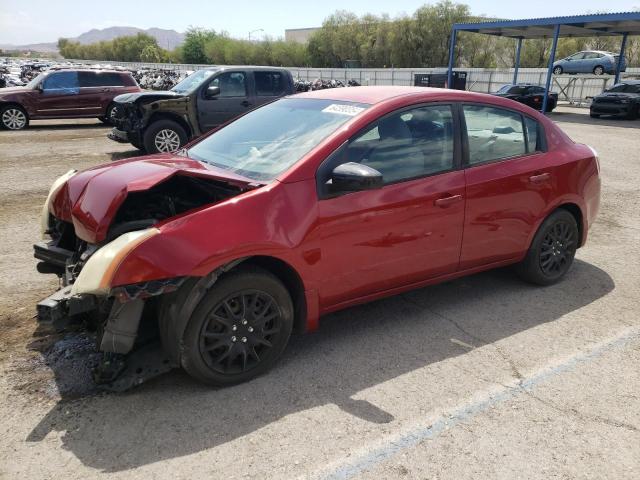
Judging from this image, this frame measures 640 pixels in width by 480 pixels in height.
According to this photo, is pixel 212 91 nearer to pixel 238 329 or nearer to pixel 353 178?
pixel 353 178

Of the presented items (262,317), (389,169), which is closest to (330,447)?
(262,317)

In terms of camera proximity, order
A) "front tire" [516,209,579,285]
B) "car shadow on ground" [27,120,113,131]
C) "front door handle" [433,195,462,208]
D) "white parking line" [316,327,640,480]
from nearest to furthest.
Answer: "white parking line" [316,327,640,480] < "front door handle" [433,195,462,208] < "front tire" [516,209,579,285] < "car shadow on ground" [27,120,113,131]

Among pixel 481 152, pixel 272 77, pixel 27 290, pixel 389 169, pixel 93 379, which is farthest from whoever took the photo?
pixel 272 77

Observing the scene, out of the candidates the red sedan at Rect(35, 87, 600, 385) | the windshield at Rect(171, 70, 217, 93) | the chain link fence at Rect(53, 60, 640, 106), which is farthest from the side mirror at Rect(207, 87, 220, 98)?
the chain link fence at Rect(53, 60, 640, 106)

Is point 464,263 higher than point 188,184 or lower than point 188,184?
lower

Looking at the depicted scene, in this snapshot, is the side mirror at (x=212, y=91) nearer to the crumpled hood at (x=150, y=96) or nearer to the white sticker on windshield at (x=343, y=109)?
the crumpled hood at (x=150, y=96)

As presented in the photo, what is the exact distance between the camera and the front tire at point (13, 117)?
15609 mm

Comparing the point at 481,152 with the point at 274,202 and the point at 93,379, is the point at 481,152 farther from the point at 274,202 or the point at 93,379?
the point at 93,379

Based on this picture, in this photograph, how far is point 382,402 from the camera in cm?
304

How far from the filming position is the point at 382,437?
9.04 ft

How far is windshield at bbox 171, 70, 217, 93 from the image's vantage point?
1076cm

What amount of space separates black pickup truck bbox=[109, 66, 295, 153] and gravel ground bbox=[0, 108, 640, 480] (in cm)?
632

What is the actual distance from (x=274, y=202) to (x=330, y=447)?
136cm

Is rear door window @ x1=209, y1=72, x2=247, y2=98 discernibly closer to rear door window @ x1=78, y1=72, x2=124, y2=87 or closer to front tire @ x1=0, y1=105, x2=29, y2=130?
rear door window @ x1=78, y1=72, x2=124, y2=87
